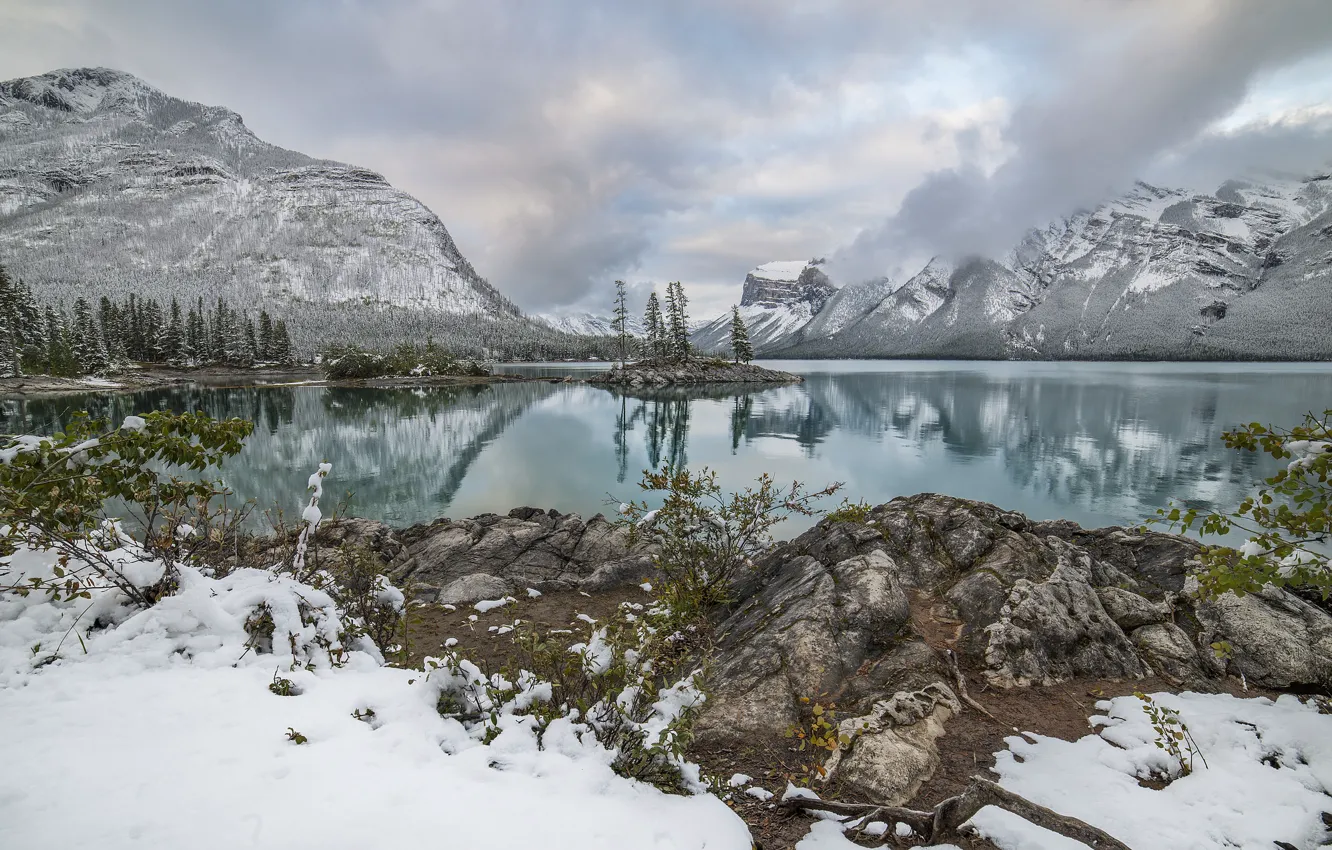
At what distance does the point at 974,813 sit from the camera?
13.3 ft

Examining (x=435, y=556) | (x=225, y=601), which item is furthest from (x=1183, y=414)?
(x=225, y=601)

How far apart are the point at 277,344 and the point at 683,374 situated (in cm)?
9880

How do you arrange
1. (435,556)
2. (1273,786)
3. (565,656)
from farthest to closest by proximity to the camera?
(435,556)
(565,656)
(1273,786)

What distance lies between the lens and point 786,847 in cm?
428

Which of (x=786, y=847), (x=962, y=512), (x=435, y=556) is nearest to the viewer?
(x=786, y=847)

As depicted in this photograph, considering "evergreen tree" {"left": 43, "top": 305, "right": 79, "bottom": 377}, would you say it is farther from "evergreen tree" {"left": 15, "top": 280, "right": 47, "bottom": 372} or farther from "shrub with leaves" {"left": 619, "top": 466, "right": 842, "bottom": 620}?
"shrub with leaves" {"left": 619, "top": 466, "right": 842, "bottom": 620}

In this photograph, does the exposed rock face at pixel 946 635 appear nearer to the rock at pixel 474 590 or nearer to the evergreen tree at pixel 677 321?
the rock at pixel 474 590

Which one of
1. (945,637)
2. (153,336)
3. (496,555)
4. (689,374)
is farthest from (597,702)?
(153,336)

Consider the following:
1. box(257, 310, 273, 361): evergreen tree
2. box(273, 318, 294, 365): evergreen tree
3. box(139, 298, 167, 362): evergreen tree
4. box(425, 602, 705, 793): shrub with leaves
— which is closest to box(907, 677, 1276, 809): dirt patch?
box(425, 602, 705, 793): shrub with leaves

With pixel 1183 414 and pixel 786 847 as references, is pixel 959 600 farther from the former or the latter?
pixel 1183 414

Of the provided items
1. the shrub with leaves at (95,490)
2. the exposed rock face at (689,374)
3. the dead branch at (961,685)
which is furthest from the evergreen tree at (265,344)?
the dead branch at (961,685)

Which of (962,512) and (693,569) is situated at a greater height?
(962,512)

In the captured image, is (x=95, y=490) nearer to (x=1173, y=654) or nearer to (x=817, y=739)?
(x=817, y=739)

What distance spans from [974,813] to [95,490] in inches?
334
